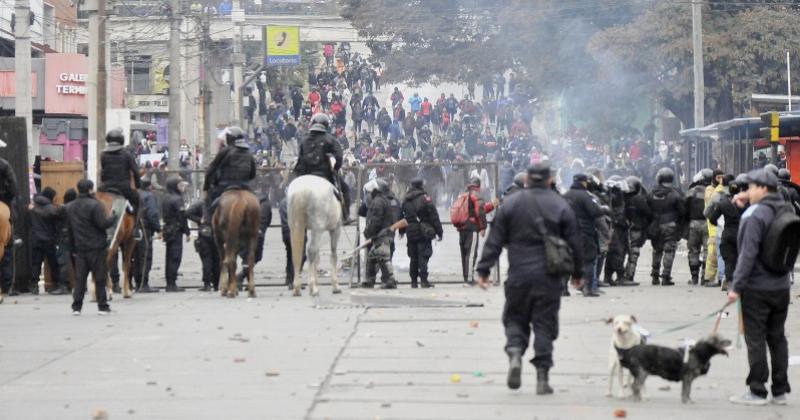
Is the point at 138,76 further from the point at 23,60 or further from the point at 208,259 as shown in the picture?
the point at 208,259

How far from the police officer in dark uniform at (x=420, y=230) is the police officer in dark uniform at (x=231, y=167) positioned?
4.18 metres

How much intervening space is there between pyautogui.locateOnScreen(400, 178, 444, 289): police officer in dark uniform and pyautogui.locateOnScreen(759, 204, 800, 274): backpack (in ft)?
42.1

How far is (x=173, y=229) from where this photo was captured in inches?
947

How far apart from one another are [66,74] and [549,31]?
20.7 metres

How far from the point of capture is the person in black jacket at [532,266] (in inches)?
466

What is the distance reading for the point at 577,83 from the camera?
188ft

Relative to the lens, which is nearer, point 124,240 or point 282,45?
point 124,240

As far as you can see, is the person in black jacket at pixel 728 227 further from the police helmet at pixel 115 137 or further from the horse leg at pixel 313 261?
the police helmet at pixel 115 137

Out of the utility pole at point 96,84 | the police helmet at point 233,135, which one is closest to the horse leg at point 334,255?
the police helmet at point 233,135

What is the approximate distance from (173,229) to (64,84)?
23503 mm

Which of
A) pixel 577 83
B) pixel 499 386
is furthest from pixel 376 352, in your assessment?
pixel 577 83

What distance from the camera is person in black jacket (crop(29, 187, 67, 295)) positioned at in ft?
75.6

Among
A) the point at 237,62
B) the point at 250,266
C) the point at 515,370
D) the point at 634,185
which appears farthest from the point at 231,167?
the point at 237,62

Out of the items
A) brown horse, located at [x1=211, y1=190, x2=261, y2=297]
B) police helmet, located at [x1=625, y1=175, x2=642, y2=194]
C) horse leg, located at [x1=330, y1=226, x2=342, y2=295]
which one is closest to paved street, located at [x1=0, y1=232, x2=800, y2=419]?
brown horse, located at [x1=211, y1=190, x2=261, y2=297]
